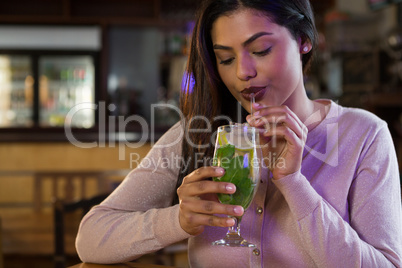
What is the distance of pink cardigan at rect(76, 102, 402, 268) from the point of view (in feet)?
3.75

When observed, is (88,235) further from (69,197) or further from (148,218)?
(69,197)

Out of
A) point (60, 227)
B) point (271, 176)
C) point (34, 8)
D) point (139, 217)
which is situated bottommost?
point (60, 227)

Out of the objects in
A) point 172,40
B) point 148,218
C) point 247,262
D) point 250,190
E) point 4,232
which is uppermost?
point 172,40

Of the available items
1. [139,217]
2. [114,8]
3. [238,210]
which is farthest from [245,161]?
[114,8]

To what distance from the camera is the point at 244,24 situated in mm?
1256

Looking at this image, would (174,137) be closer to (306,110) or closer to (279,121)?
(306,110)

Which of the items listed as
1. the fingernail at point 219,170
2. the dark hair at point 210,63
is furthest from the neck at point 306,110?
the fingernail at point 219,170

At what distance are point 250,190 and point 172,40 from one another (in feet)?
21.0

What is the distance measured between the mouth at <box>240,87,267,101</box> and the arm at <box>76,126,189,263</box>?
13.1 inches

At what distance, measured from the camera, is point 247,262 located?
4.37 ft

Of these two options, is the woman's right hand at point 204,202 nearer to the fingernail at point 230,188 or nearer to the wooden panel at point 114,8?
the fingernail at point 230,188

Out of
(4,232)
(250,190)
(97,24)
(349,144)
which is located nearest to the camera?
(250,190)

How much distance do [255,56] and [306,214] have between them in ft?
1.35

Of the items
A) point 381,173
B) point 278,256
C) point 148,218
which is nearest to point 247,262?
point 278,256
